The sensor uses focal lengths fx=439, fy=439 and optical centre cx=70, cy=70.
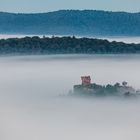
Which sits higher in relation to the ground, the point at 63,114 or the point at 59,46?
the point at 59,46

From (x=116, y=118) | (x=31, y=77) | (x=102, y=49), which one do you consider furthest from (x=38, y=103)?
(x=31, y=77)

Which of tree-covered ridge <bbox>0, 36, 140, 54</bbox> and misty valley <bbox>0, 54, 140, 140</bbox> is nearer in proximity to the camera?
misty valley <bbox>0, 54, 140, 140</bbox>

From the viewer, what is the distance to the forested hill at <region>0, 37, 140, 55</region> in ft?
201

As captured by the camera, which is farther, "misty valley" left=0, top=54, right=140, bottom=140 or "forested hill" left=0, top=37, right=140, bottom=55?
"forested hill" left=0, top=37, right=140, bottom=55

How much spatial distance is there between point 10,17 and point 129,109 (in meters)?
38.8

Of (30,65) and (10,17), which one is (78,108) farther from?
(30,65)

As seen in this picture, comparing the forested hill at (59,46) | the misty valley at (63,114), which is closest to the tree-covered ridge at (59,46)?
the forested hill at (59,46)

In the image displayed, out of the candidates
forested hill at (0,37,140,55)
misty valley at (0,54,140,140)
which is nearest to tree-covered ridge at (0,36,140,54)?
forested hill at (0,37,140,55)

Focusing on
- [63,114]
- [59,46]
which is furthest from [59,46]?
[63,114]

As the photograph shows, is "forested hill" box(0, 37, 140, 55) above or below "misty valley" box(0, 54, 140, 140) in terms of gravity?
above

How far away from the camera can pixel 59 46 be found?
2495 inches

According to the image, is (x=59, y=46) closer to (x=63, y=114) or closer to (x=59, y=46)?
(x=59, y=46)

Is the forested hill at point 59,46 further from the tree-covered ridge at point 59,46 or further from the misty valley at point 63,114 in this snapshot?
the misty valley at point 63,114

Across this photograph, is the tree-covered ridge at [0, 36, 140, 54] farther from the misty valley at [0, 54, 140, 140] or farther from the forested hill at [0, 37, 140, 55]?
the misty valley at [0, 54, 140, 140]
